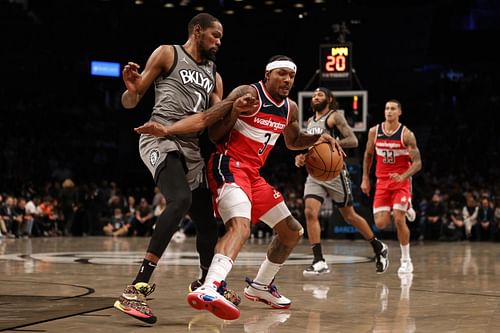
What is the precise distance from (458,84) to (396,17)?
297cm

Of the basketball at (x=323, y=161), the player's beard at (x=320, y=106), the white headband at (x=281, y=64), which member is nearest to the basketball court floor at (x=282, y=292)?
the basketball at (x=323, y=161)

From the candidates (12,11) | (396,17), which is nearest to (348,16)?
(396,17)

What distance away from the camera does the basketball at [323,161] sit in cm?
689

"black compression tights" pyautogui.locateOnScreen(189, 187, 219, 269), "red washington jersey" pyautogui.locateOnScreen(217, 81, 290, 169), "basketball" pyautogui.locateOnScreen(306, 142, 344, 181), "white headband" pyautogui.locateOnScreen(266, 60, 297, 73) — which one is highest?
"white headband" pyautogui.locateOnScreen(266, 60, 297, 73)

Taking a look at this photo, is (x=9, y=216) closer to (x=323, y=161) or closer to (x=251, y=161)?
(x=323, y=161)

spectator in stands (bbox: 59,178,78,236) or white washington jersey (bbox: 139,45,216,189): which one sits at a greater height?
white washington jersey (bbox: 139,45,216,189)

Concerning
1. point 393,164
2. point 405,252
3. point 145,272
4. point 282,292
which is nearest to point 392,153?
point 393,164

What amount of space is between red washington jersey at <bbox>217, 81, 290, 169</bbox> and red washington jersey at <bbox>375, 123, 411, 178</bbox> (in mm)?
4477

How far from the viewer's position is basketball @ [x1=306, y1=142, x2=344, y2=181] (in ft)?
22.6

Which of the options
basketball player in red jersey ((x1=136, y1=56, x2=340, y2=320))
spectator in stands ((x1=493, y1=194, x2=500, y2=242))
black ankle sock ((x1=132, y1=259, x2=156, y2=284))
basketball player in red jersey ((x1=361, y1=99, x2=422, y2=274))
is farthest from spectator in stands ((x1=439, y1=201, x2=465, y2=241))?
black ankle sock ((x1=132, y1=259, x2=156, y2=284))

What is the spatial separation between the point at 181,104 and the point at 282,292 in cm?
204

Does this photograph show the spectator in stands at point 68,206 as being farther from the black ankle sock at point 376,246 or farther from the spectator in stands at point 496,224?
the black ankle sock at point 376,246

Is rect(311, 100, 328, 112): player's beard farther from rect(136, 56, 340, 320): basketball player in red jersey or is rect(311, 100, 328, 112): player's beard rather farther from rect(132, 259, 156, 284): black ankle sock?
rect(132, 259, 156, 284): black ankle sock

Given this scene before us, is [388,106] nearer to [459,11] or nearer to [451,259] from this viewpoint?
[451,259]
